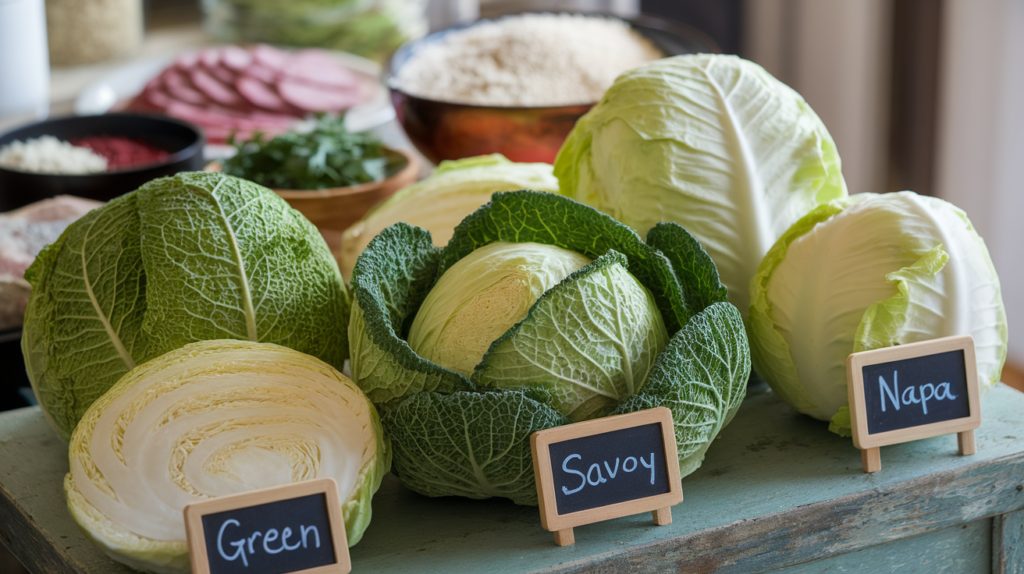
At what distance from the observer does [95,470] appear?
779 millimetres

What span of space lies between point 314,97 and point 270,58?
0.77 feet

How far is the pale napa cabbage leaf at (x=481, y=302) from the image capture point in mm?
860

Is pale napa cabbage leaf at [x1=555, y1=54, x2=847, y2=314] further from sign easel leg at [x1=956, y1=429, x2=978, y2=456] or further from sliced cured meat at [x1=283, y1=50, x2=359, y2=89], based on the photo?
sliced cured meat at [x1=283, y1=50, x2=359, y2=89]

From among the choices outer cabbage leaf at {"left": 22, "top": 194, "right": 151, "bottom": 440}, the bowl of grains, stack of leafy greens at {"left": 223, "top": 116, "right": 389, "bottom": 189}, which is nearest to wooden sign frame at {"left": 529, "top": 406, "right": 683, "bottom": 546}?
outer cabbage leaf at {"left": 22, "top": 194, "right": 151, "bottom": 440}

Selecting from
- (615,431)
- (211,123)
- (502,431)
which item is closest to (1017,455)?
(615,431)

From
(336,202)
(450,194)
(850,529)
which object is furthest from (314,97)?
(850,529)

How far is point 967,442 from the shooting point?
0.94 m

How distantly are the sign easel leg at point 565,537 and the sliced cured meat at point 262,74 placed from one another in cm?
190

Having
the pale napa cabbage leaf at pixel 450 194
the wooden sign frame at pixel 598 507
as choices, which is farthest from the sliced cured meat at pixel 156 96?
the wooden sign frame at pixel 598 507

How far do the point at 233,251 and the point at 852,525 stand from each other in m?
0.69

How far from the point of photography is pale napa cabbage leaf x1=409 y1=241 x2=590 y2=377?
0.86 metres

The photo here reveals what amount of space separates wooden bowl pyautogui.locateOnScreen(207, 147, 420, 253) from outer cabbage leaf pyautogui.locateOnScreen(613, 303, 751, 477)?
801mm

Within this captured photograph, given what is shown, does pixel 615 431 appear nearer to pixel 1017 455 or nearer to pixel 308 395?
pixel 308 395

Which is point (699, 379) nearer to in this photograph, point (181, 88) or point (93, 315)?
point (93, 315)
